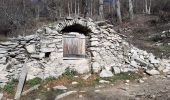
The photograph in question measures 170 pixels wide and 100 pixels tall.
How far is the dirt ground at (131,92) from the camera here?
27.9 ft

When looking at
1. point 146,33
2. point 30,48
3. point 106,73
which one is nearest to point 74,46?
point 106,73

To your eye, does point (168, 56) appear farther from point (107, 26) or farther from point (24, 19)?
point (24, 19)

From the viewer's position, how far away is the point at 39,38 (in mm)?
10406

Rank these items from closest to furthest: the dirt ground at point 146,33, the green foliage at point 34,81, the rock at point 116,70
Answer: the green foliage at point 34,81 → the rock at point 116,70 → the dirt ground at point 146,33

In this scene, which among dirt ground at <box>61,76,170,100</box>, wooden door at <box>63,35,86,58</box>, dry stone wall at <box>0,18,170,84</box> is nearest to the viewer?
dirt ground at <box>61,76,170,100</box>

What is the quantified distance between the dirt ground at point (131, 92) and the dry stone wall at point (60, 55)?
121 centimetres

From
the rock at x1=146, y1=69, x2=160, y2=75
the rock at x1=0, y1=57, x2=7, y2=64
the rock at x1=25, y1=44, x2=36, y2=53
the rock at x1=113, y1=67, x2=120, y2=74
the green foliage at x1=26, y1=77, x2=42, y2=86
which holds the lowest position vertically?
the green foliage at x1=26, y1=77, x2=42, y2=86

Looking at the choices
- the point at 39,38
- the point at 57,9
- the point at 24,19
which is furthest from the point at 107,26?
the point at 57,9

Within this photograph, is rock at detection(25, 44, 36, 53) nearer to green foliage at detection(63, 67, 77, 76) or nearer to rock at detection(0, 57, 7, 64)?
rock at detection(0, 57, 7, 64)

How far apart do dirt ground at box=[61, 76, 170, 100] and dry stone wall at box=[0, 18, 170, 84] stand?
1.21 metres

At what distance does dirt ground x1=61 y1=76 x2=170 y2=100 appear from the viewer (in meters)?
8.51

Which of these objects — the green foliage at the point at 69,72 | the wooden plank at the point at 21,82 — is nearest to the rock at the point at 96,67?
the green foliage at the point at 69,72

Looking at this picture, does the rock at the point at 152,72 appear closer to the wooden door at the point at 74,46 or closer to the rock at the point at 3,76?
the wooden door at the point at 74,46

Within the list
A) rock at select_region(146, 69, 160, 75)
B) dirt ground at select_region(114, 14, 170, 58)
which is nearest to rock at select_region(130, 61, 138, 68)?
rock at select_region(146, 69, 160, 75)
